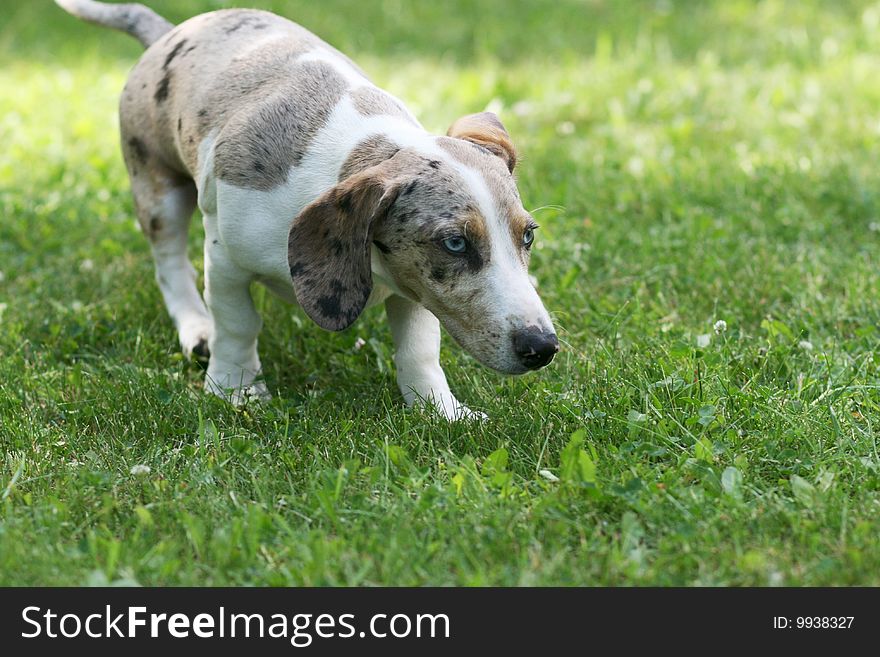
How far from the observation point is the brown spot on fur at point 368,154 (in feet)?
11.5

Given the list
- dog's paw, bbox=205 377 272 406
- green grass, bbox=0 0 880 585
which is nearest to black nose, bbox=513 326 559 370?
green grass, bbox=0 0 880 585

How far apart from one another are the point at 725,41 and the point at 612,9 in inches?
55.5

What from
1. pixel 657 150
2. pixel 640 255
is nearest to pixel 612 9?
pixel 657 150

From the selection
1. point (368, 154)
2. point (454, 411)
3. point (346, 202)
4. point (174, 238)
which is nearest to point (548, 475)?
point (454, 411)

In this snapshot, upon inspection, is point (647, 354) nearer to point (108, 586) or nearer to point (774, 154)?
point (108, 586)

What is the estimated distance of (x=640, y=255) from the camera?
4996mm

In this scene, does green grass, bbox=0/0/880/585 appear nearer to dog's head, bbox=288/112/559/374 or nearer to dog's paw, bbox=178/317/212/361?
dog's paw, bbox=178/317/212/361

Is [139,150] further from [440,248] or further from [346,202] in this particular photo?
[440,248]

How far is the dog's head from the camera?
3.23 metres

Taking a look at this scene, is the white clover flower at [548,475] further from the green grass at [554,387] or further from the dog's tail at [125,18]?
the dog's tail at [125,18]

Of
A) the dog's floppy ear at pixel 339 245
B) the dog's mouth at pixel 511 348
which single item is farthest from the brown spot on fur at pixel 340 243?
the dog's mouth at pixel 511 348

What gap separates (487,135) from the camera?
3738 millimetres

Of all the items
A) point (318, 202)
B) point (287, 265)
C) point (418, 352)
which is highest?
point (318, 202)

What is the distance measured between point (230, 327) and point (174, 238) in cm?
73
